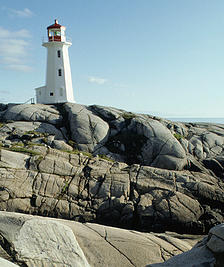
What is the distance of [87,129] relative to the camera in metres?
36.0

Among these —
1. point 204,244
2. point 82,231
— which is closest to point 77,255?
point 82,231

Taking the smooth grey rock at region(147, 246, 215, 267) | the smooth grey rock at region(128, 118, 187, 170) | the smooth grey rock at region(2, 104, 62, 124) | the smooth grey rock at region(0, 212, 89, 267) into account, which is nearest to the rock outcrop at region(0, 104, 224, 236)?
the smooth grey rock at region(128, 118, 187, 170)

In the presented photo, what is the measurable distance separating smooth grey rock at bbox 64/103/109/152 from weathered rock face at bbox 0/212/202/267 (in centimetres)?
1792

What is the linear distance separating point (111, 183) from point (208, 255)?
14568 mm

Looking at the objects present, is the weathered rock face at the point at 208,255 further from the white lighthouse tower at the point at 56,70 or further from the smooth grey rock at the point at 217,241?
the white lighthouse tower at the point at 56,70

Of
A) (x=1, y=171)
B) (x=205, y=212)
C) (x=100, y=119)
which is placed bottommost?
(x=205, y=212)

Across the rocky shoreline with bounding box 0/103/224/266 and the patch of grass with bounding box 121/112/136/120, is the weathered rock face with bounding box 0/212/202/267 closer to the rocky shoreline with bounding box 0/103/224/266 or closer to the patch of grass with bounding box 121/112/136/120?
the rocky shoreline with bounding box 0/103/224/266

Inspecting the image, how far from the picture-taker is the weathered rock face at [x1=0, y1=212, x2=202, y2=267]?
11852 millimetres

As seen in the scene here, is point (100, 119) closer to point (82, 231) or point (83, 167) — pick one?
point (83, 167)

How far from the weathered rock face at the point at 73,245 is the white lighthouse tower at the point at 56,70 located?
31.9 m

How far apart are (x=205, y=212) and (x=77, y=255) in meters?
14.9

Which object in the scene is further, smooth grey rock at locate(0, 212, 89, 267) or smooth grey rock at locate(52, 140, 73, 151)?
smooth grey rock at locate(52, 140, 73, 151)

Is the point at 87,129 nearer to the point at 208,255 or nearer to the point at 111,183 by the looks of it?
the point at 111,183

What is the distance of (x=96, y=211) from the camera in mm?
23828
